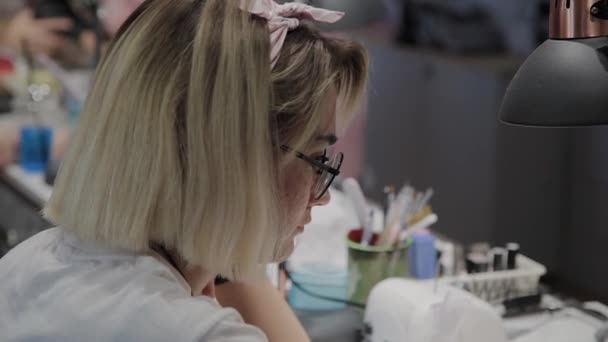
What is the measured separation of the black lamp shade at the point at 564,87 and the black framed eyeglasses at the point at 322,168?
25 centimetres

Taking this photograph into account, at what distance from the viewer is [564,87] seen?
45.6 inches

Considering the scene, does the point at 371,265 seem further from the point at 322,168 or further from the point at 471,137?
the point at 471,137

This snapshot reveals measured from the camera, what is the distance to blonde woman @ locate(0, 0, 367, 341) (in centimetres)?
107

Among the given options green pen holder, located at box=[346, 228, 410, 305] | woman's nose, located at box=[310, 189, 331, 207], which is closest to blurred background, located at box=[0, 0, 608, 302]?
green pen holder, located at box=[346, 228, 410, 305]

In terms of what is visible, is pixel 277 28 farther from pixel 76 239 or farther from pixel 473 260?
pixel 473 260

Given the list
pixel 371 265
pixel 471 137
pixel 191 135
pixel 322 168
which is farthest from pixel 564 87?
pixel 471 137

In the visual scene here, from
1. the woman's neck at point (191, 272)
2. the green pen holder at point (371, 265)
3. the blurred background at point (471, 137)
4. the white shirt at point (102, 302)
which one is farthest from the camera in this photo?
the blurred background at point (471, 137)

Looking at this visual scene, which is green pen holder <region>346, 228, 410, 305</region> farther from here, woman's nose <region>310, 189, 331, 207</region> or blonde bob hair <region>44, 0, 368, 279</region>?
blonde bob hair <region>44, 0, 368, 279</region>

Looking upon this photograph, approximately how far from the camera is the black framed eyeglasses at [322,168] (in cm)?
119

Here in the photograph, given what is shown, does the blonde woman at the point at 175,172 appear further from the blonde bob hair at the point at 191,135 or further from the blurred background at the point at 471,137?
the blurred background at the point at 471,137

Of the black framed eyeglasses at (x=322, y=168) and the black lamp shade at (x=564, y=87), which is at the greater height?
the black lamp shade at (x=564, y=87)

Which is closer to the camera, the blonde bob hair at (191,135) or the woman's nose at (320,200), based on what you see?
the blonde bob hair at (191,135)

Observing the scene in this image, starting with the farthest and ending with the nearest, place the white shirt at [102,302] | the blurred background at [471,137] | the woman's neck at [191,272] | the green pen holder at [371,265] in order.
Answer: the blurred background at [471,137], the green pen holder at [371,265], the woman's neck at [191,272], the white shirt at [102,302]

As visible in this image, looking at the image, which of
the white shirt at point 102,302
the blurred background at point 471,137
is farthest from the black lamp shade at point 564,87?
the blurred background at point 471,137
